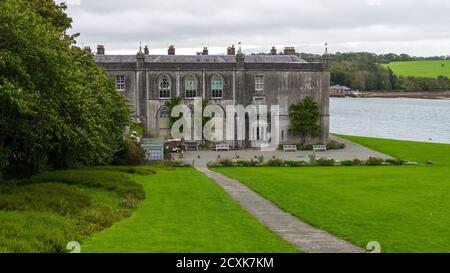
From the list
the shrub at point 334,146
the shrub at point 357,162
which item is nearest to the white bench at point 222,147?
the shrub at point 334,146

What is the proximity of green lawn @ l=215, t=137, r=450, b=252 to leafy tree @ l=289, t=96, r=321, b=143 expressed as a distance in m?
27.4

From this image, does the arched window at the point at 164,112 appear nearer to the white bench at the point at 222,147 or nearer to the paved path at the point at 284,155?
the white bench at the point at 222,147

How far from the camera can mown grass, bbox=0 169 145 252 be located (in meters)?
14.4

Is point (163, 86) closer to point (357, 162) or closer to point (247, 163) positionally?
point (247, 163)

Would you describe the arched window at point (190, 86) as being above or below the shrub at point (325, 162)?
above

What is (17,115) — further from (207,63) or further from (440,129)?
(440,129)

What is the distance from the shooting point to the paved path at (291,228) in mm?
15734

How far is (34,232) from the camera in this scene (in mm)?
14797

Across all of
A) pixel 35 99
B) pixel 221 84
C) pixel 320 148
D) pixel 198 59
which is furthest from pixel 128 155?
pixel 35 99

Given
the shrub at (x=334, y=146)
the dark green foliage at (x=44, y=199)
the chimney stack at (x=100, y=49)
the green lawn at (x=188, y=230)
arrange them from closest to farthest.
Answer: the green lawn at (x=188, y=230), the dark green foliage at (x=44, y=199), the shrub at (x=334, y=146), the chimney stack at (x=100, y=49)

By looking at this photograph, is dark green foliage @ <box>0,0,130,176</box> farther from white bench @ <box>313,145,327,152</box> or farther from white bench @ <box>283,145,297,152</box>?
white bench @ <box>313,145,327,152</box>

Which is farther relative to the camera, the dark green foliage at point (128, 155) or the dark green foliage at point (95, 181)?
the dark green foliage at point (128, 155)

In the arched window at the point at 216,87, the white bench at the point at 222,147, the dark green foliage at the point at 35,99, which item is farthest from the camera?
the arched window at the point at 216,87

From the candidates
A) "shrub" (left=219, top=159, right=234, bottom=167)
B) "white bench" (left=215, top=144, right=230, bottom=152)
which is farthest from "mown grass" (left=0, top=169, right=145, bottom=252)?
"white bench" (left=215, top=144, right=230, bottom=152)
